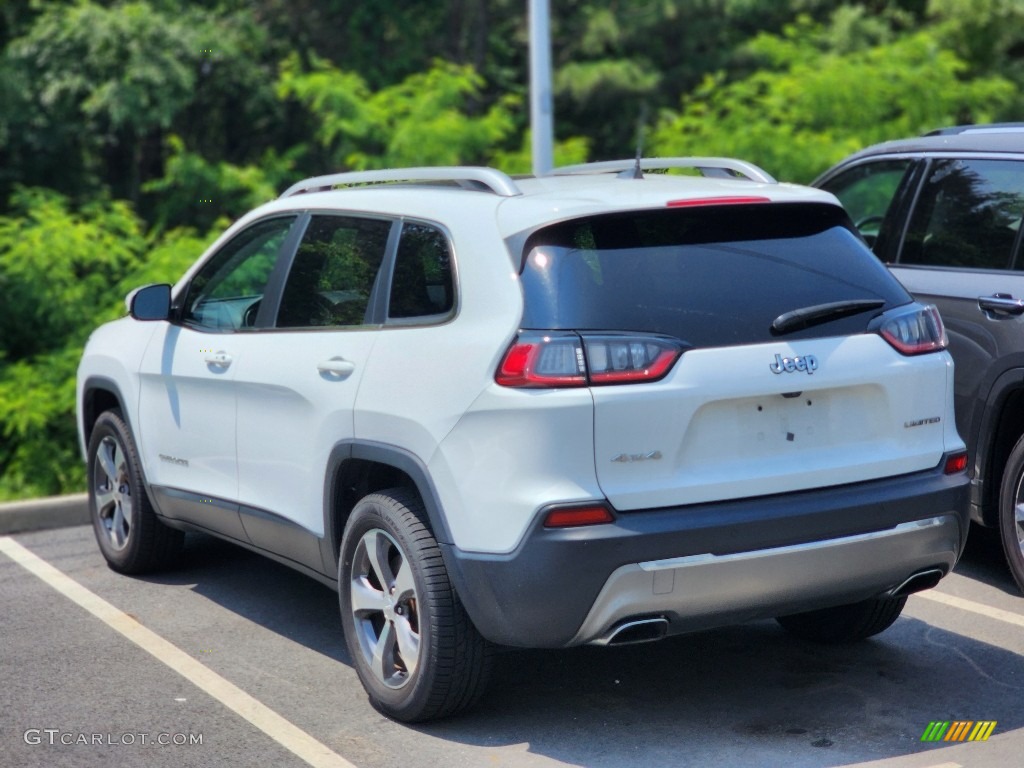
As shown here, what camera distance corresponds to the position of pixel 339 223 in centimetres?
517

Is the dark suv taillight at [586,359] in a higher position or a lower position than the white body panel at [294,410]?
higher

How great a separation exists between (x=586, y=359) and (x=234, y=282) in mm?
2467

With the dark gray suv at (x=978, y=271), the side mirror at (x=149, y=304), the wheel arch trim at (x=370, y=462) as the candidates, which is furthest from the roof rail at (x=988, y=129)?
the side mirror at (x=149, y=304)

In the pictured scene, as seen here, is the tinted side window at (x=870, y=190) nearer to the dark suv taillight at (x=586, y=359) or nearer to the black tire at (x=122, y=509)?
the dark suv taillight at (x=586, y=359)

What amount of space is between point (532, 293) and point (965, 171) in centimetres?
309

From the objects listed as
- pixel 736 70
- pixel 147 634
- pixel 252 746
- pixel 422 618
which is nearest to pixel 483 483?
pixel 422 618

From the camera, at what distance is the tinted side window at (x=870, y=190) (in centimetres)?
693

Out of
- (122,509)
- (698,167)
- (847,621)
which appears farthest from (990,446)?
(122,509)

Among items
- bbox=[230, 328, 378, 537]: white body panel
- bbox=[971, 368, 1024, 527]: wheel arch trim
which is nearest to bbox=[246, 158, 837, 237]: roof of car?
bbox=[230, 328, 378, 537]: white body panel

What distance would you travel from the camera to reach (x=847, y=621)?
17.4ft

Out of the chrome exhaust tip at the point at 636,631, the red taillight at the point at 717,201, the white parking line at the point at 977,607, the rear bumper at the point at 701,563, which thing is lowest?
the white parking line at the point at 977,607

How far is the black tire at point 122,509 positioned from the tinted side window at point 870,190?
143 inches

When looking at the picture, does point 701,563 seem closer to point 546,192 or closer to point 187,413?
point 546,192

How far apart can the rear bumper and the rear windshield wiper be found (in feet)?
1.66
